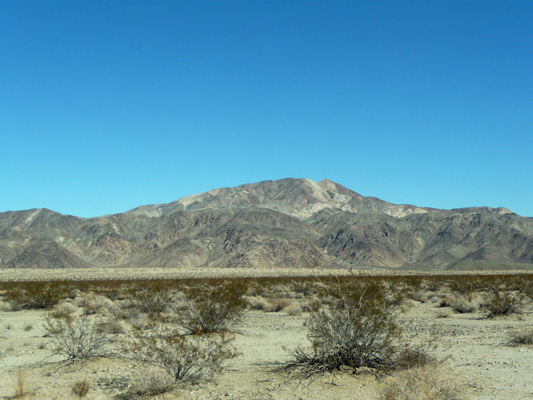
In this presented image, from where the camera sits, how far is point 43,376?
11.2 meters

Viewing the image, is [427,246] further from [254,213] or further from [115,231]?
[115,231]

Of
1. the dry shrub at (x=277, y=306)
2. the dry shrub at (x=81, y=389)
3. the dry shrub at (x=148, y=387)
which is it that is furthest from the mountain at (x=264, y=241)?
the dry shrub at (x=148, y=387)

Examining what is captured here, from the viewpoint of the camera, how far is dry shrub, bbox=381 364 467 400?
838cm

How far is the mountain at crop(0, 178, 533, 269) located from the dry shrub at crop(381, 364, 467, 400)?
126245mm

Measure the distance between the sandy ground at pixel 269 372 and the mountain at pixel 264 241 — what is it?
119993 millimetres

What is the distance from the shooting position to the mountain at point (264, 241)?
5610 inches

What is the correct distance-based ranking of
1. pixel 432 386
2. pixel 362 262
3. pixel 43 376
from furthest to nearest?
pixel 362 262, pixel 43 376, pixel 432 386

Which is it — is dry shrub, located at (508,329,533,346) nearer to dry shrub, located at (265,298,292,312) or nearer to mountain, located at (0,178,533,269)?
dry shrub, located at (265,298,292,312)

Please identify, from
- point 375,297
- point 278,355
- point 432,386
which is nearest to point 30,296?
point 278,355

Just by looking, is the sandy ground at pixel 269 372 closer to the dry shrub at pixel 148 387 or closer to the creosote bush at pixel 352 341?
the dry shrub at pixel 148 387

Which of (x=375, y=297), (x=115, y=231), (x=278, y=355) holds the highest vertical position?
(x=115, y=231)

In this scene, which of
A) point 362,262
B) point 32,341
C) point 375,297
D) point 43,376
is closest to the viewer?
point 43,376

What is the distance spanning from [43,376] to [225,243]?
479ft

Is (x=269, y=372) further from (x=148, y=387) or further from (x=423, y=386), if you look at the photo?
(x=423, y=386)
